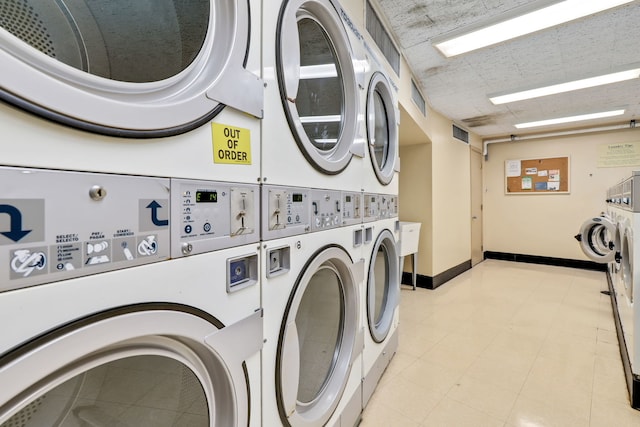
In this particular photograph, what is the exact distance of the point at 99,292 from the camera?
469 millimetres

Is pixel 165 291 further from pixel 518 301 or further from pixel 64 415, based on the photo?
pixel 518 301

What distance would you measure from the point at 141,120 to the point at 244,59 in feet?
1.08

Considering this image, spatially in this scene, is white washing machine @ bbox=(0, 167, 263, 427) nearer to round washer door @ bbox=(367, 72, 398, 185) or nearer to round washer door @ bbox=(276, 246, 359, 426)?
round washer door @ bbox=(276, 246, 359, 426)

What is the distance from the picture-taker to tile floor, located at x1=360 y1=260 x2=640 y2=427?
1.55 meters

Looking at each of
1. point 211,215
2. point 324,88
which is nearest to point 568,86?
point 324,88

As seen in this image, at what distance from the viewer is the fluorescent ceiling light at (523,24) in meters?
1.83

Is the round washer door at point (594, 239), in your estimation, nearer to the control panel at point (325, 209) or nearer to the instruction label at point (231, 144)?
the control panel at point (325, 209)

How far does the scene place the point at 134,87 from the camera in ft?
1.71

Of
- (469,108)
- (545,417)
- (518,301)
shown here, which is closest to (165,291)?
(545,417)

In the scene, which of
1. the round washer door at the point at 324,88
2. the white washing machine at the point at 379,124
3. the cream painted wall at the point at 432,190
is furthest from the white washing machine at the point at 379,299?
the cream painted wall at the point at 432,190

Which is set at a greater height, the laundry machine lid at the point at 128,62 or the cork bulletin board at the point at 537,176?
the cork bulletin board at the point at 537,176

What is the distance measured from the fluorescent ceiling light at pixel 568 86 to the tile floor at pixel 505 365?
2.32 m

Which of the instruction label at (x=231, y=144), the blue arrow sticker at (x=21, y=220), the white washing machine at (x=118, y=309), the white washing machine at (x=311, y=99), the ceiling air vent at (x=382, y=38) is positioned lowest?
the white washing machine at (x=118, y=309)

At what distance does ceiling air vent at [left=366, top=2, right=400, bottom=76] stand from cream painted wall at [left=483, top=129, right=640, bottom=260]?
4067 mm
